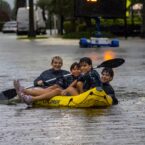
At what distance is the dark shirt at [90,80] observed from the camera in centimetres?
1195

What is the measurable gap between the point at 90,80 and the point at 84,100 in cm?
43

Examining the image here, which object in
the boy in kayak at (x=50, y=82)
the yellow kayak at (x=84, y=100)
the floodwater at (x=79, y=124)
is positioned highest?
the boy in kayak at (x=50, y=82)

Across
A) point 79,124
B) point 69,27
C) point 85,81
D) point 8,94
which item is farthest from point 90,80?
point 69,27

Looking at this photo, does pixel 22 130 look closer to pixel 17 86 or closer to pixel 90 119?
pixel 90 119

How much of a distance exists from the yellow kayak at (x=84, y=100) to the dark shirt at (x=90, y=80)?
0.89ft

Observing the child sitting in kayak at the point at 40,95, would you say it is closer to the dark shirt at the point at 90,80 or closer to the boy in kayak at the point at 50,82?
the boy in kayak at the point at 50,82

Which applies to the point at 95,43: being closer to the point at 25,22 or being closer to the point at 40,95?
the point at 40,95

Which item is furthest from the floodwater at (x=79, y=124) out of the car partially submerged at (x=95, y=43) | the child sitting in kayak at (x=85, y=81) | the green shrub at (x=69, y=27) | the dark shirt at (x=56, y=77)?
the green shrub at (x=69, y=27)

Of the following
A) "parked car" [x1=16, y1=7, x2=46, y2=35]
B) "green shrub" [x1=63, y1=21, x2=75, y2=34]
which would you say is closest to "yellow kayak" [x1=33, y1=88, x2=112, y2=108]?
"green shrub" [x1=63, y1=21, x2=75, y2=34]

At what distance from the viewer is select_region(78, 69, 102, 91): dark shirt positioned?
11945 millimetres

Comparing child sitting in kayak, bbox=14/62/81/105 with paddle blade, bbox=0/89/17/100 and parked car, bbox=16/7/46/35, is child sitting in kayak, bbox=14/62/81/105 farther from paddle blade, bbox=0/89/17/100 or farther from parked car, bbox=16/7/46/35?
parked car, bbox=16/7/46/35

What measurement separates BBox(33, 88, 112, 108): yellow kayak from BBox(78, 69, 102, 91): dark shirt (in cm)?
27

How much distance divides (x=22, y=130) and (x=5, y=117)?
144 cm

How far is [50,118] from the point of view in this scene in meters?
10.7
